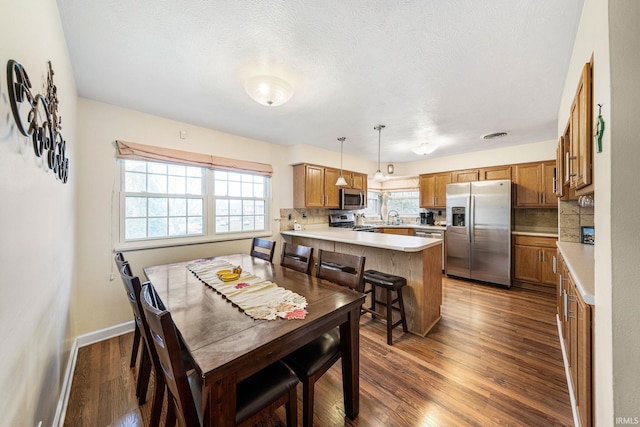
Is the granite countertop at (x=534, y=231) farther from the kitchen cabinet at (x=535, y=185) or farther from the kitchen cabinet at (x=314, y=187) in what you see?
the kitchen cabinet at (x=314, y=187)

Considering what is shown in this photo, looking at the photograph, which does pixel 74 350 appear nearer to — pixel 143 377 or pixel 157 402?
pixel 143 377

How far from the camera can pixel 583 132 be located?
1.33m

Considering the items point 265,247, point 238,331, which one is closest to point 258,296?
point 238,331

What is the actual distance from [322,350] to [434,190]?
446 cm

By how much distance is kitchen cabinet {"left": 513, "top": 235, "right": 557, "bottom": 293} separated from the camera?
3555 millimetres

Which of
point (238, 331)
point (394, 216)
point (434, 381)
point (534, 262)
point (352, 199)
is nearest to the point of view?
point (238, 331)

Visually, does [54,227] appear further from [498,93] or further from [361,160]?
[361,160]

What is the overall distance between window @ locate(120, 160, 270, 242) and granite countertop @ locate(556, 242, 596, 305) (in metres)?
3.49

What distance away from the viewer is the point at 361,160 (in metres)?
5.17

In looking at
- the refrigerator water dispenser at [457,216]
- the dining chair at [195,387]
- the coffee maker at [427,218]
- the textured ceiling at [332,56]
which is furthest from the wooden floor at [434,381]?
the coffee maker at [427,218]

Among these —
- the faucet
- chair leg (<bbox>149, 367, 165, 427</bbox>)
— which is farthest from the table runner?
the faucet

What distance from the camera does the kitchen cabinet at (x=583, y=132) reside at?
1.22m

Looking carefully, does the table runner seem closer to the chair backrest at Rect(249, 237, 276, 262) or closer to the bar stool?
the chair backrest at Rect(249, 237, 276, 262)

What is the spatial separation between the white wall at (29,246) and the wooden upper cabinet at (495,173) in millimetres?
5341
